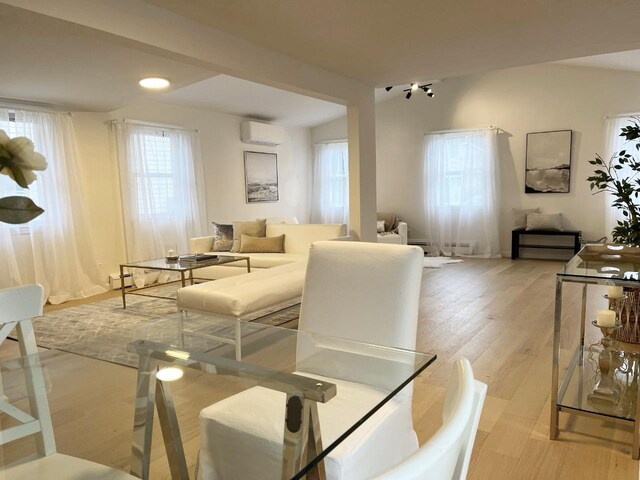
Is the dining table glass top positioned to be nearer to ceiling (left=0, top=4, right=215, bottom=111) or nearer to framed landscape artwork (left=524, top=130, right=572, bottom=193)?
ceiling (left=0, top=4, right=215, bottom=111)

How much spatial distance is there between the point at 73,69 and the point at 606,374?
4510mm

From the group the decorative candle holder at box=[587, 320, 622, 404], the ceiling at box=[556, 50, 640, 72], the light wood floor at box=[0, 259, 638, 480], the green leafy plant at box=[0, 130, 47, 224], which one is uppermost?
the ceiling at box=[556, 50, 640, 72]

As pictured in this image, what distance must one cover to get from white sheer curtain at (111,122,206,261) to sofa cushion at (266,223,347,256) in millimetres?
1501

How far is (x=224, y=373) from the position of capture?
1.41m

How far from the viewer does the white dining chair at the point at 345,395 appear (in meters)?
1.30

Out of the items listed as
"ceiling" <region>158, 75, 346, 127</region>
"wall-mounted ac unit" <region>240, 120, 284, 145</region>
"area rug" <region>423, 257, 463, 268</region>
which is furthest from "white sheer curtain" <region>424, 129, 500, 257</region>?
"wall-mounted ac unit" <region>240, 120, 284, 145</region>

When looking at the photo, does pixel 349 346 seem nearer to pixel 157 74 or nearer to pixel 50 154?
pixel 157 74

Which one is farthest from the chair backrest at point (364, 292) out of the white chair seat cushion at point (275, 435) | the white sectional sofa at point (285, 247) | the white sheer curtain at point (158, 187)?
the white sheer curtain at point (158, 187)

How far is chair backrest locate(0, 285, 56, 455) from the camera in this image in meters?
1.47

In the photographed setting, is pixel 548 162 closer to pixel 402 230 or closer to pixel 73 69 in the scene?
pixel 402 230

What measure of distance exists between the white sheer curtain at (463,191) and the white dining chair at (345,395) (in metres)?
6.61

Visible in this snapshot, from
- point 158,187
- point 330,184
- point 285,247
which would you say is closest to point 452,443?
point 285,247

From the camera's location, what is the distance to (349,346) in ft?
5.36

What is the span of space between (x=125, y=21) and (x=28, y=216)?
5.98 ft
